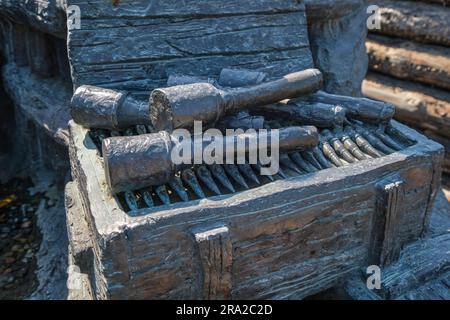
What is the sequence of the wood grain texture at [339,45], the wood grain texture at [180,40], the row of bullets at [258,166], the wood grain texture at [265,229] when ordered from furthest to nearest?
1. the wood grain texture at [339,45]
2. the wood grain texture at [180,40]
3. the row of bullets at [258,166]
4. the wood grain texture at [265,229]

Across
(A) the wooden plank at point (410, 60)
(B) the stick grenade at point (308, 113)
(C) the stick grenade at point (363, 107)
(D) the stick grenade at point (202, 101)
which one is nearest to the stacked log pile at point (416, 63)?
(A) the wooden plank at point (410, 60)

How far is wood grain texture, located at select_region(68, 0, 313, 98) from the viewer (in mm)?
3113

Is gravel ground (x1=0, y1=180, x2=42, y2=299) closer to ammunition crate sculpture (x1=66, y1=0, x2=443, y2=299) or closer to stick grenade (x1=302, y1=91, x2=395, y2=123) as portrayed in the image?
ammunition crate sculpture (x1=66, y1=0, x2=443, y2=299)

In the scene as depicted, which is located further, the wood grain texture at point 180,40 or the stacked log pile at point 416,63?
the stacked log pile at point 416,63

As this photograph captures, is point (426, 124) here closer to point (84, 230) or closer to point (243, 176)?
point (243, 176)

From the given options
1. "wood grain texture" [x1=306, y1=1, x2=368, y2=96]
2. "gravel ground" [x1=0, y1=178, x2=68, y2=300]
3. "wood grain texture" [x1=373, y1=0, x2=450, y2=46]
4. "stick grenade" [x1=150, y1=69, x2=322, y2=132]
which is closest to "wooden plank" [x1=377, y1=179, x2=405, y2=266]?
"stick grenade" [x1=150, y1=69, x2=322, y2=132]

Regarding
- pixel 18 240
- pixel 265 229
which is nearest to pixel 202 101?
pixel 265 229

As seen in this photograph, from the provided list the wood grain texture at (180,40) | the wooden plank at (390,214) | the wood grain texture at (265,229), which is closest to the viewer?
the wood grain texture at (265,229)

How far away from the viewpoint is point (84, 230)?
108 inches

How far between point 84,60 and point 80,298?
1.48 meters

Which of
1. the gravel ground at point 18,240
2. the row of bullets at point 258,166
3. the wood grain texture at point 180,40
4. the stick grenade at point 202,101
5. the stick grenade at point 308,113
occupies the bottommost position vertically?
the gravel ground at point 18,240

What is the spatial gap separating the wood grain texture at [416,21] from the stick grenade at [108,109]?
3419 mm

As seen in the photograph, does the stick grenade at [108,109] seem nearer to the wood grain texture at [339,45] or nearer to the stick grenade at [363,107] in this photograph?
the stick grenade at [363,107]

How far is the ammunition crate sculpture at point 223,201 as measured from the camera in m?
2.27
